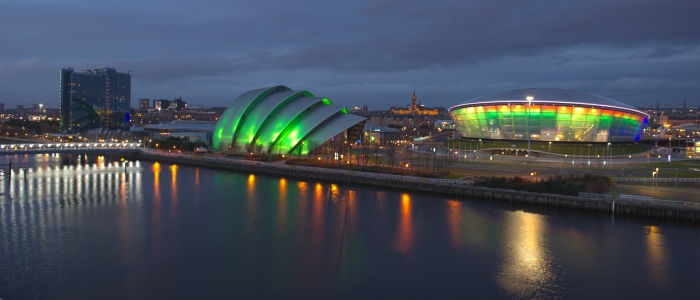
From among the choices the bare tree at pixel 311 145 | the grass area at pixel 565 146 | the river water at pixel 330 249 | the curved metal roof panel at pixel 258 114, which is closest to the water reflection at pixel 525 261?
the river water at pixel 330 249

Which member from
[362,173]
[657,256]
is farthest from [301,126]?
[657,256]

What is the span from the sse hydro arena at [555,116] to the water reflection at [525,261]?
66.7 feet

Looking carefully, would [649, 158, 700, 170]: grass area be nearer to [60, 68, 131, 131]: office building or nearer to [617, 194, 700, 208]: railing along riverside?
[617, 194, 700, 208]: railing along riverside

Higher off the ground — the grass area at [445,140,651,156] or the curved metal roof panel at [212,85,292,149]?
the curved metal roof panel at [212,85,292,149]

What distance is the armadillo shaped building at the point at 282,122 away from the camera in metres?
35.5

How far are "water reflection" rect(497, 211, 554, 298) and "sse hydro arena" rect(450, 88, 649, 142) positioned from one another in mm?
20330

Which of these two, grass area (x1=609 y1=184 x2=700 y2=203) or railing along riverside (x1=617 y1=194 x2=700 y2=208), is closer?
railing along riverside (x1=617 y1=194 x2=700 y2=208)

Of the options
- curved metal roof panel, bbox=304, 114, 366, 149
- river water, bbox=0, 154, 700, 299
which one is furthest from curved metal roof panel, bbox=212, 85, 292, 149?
river water, bbox=0, 154, 700, 299

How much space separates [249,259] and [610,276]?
Answer: 7725 mm

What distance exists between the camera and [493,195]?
1977cm

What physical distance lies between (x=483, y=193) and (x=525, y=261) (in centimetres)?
840

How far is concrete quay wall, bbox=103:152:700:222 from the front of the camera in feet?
52.2

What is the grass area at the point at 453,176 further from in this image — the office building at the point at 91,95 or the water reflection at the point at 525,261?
the office building at the point at 91,95

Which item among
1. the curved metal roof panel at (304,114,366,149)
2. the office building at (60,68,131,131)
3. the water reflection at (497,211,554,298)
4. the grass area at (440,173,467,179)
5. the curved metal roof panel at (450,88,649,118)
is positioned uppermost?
the office building at (60,68,131,131)
